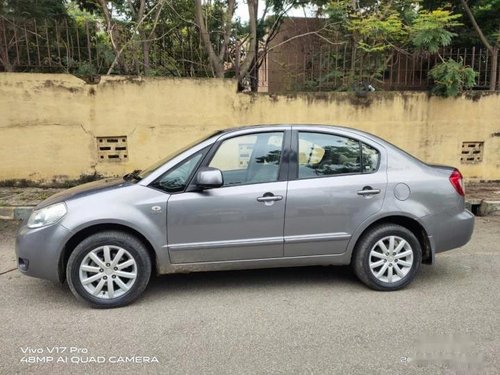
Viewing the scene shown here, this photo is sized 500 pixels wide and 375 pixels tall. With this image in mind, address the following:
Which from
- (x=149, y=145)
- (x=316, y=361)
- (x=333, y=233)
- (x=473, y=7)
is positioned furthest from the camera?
(x=473, y=7)

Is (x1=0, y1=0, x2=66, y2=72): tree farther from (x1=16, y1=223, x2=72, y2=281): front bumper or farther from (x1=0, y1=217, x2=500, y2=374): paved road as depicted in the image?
(x1=16, y1=223, x2=72, y2=281): front bumper

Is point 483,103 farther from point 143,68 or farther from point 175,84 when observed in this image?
point 143,68

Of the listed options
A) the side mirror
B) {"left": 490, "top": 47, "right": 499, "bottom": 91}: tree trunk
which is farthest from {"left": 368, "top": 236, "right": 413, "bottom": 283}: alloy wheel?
{"left": 490, "top": 47, "right": 499, "bottom": 91}: tree trunk

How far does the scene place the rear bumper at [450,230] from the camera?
4285mm

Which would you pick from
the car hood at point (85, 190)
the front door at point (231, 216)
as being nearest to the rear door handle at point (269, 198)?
the front door at point (231, 216)

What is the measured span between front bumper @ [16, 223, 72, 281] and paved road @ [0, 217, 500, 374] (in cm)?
34

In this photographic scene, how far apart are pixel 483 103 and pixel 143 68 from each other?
21.4 feet

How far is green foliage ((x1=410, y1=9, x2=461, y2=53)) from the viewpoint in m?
8.12

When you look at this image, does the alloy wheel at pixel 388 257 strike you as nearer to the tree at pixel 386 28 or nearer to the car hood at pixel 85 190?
the car hood at pixel 85 190

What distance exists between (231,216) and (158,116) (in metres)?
4.76

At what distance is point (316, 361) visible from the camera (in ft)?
10.2

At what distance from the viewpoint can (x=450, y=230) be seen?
433 centimetres

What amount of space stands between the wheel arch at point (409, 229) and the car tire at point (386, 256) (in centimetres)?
5

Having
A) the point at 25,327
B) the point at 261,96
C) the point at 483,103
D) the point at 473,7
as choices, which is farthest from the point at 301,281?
the point at 473,7
